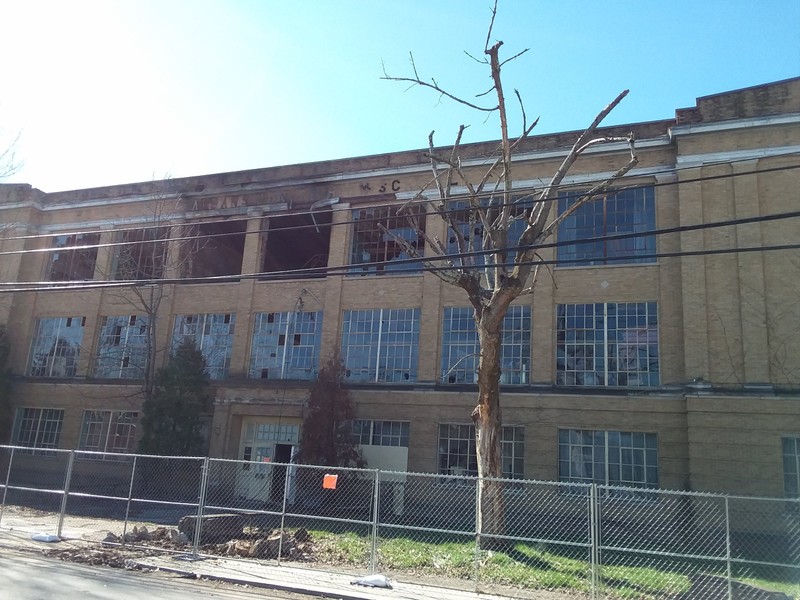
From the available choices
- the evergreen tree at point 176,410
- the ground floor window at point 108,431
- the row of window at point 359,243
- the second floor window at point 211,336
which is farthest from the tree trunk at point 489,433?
the ground floor window at point 108,431

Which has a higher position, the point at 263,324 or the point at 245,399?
the point at 263,324

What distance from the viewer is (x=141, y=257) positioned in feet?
99.3

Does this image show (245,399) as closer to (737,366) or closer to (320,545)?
(320,545)

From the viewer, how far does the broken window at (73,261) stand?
102ft

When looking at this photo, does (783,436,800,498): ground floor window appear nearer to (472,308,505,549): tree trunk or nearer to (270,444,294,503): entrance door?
(472,308,505,549): tree trunk

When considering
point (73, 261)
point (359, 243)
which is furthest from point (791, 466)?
point (73, 261)

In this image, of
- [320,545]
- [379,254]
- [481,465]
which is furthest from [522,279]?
[379,254]

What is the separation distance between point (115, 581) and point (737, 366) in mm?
17167

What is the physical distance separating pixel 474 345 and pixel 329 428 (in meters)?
5.77

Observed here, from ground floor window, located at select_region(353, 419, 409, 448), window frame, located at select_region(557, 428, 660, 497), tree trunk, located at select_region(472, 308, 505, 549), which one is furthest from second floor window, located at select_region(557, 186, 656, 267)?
ground floor window, located at select_region(353, 419, 409, 448)

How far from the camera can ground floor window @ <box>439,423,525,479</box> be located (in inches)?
848

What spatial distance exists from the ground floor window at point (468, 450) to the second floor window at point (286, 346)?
235 inches

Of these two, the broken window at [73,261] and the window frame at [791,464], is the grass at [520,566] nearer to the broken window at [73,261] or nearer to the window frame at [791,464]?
the window frame at [791,464]

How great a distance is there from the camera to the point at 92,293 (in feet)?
99.2
